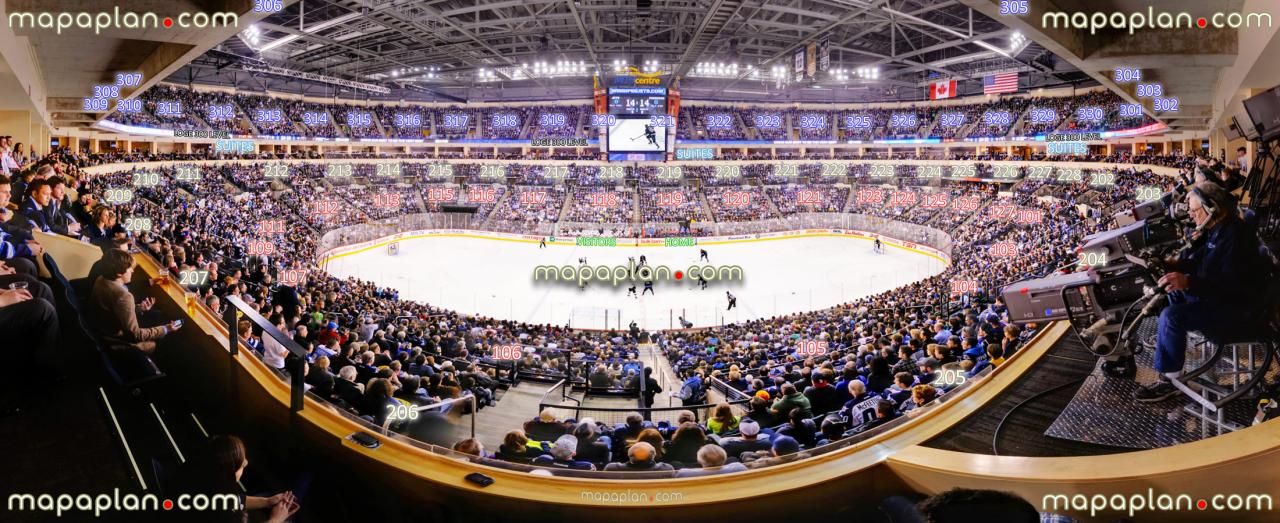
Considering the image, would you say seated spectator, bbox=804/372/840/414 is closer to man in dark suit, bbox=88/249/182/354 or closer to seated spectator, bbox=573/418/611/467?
seated spectator, bbox=573/418/611/467

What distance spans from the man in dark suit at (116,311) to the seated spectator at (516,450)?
2.55 metres

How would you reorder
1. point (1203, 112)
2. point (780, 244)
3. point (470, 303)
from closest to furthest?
point (1203, 112)
point (470, 303)
point (780, 244)

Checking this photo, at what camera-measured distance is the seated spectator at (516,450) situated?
504cm

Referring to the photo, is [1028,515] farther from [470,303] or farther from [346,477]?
[470,303]

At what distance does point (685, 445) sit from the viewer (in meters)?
5.56

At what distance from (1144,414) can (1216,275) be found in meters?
1.20

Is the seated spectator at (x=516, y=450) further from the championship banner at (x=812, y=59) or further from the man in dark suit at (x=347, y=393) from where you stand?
Result: the championship banner at (x=812, y=59)

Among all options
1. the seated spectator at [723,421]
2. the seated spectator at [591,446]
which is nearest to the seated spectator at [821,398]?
the seated spectator at [723,421]

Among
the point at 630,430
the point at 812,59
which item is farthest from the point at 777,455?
the point at 812,59

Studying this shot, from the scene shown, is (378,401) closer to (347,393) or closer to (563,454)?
(347,393)

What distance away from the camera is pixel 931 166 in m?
47.9

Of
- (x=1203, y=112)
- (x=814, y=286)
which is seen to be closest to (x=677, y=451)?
(x=1203, y=112)

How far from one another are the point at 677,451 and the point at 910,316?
11.8 m

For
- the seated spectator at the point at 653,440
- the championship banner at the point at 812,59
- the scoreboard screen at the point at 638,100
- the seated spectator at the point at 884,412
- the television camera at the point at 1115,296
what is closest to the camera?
the television camera at the point at 1115,296
